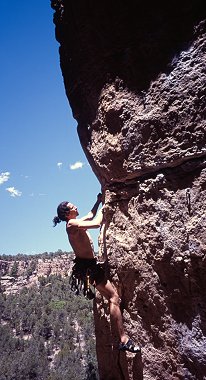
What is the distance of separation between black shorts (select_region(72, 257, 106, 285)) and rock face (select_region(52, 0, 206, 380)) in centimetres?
16

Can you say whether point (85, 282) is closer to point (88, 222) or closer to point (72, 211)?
point (88, 222)

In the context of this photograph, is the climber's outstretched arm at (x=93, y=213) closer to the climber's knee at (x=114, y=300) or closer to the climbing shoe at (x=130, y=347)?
the climber's knee at (x=114, y=300)

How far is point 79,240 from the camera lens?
3.76 meters

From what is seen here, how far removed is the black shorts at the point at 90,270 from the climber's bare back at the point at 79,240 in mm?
100

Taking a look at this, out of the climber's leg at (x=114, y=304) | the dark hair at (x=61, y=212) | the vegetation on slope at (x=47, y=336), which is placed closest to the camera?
the climber's leg at (x=114, y=304)

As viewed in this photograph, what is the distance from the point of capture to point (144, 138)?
2.69 meters

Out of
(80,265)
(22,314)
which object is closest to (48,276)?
(22,314)

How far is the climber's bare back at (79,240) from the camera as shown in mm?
3723

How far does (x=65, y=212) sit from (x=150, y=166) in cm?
158

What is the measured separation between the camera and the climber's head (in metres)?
3.93

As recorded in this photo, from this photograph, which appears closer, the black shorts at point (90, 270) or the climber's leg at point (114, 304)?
the climber's leg at point (114, 304)

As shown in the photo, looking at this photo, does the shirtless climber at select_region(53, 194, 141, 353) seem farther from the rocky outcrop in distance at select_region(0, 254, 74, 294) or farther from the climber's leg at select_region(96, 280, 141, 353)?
the rocky outcrop in distance at select_region(0, 254, 74, 294)

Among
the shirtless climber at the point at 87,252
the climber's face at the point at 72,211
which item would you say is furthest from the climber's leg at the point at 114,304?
the climber's face at the point at 72,211

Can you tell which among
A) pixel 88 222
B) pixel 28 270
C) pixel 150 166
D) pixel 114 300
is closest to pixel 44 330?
pixel 28 270
